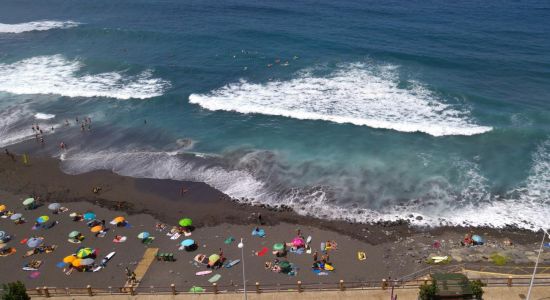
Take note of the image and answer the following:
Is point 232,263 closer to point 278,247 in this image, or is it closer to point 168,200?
point 278,247

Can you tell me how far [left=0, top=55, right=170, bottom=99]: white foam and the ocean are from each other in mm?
369

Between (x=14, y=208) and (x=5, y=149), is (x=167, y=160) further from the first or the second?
(x=5, y=149)

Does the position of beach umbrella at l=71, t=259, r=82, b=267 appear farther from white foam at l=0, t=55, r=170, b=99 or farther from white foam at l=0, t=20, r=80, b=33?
white foam at l=0, t=20, r=80, b=33

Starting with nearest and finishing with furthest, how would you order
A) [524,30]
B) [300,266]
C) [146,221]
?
[300,266] → [146,221] → [524,30]

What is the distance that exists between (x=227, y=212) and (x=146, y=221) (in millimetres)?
7968

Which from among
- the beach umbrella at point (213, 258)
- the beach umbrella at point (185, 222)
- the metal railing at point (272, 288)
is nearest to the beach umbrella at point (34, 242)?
the metal railing at point (272, 288)

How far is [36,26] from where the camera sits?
319 ft

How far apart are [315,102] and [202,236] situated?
96.8 feet

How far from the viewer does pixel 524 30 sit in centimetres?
8062

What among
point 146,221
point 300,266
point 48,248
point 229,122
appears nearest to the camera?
point 300,266

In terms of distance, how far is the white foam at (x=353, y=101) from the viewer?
5619cm

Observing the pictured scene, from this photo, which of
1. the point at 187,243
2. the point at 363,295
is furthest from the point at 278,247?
the point at 363,295

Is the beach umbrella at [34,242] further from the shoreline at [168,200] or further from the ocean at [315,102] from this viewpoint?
the ocean at [315,102]

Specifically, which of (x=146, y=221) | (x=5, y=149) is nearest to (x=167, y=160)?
(x=146, y=221)
